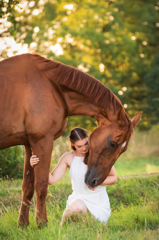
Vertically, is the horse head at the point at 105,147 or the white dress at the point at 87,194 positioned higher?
the horse head at the point at 105,147

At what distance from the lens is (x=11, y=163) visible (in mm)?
6773

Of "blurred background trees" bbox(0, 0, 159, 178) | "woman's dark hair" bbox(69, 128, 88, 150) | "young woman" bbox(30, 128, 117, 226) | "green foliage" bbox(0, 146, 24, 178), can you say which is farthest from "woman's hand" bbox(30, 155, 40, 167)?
"blurred background trees" bbox(0, 0, 159, 178)

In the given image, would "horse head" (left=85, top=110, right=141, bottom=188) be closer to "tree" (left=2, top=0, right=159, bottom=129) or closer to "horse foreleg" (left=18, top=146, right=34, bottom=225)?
"horse foreleg" (left=18, top=146, right=34, bottom=225)

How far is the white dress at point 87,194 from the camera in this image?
124 inches

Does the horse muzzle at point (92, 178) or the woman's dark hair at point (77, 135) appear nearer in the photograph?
the horse muzzle at point (92, 178)

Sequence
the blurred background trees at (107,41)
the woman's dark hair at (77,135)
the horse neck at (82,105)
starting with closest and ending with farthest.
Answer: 1. the horse neck at (82,105)
2. the woman's dark hair at (77,135)
3. the blurred background trees at (107,41)

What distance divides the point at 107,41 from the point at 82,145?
618 inches

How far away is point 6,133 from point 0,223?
125 centimetres

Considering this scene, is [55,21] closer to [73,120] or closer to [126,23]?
[126,23]

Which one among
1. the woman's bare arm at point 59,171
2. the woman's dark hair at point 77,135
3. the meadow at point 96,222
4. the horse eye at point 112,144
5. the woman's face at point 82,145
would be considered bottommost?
the meadow at point 96,222

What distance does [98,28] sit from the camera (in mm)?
18750

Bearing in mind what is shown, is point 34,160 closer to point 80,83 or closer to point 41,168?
point 41,168

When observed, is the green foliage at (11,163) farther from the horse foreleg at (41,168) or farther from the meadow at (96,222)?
the horse foreleg at (41,168)

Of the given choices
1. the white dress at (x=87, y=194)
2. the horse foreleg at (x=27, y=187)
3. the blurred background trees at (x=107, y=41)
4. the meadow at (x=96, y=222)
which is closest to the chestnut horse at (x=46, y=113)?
the horse foreleg at (x=27, y=187)
